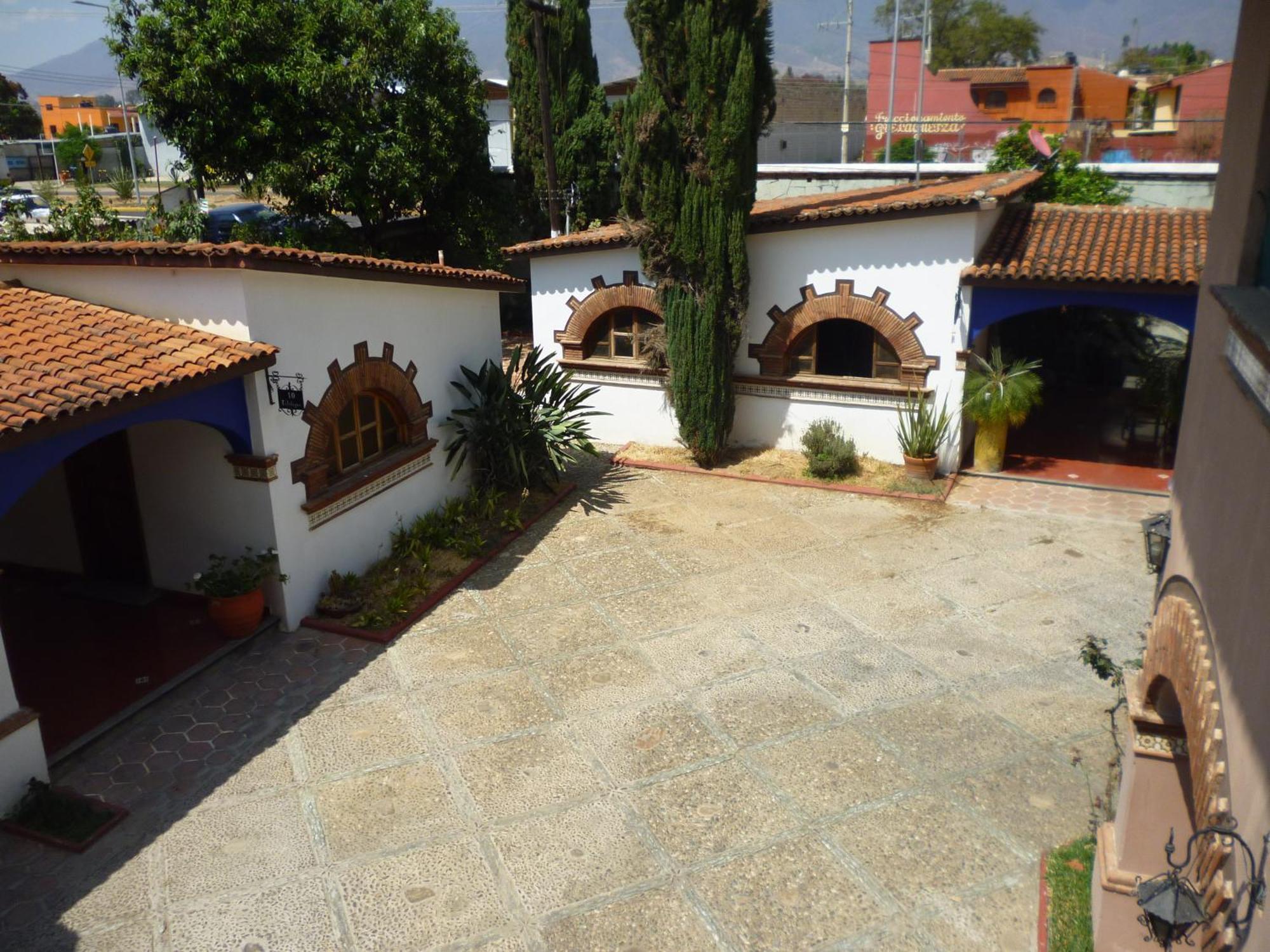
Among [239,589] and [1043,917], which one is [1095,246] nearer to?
[1043,917]

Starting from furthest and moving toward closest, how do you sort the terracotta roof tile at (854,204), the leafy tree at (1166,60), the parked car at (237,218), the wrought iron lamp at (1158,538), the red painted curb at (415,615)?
the leafy tree at (1166,60)
the parked car at (237,218)
the terracotta roof tile at (854,204)
the red painted curb at (415,615)
the wrought iron lamp at (1158,538)

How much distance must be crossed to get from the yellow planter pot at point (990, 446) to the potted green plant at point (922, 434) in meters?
0.54

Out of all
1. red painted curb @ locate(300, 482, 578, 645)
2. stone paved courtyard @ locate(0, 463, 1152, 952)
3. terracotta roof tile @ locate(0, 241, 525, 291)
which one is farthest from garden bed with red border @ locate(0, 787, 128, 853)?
terracotta roof tile @ locate(0, 241, 525, 291)

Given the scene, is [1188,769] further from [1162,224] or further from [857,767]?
[1162,224]

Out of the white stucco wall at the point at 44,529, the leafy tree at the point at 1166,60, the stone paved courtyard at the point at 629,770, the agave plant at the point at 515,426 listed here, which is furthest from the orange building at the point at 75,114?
the leafy tree at the point at 1166,60

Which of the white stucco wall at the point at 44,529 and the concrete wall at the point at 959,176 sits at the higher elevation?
the concrete wall at the point at 959,176

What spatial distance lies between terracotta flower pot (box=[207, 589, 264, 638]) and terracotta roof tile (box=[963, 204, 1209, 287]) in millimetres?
9700

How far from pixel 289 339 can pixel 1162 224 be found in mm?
12320

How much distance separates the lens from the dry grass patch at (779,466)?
45.3 feet

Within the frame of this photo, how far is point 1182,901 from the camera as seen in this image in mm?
4027

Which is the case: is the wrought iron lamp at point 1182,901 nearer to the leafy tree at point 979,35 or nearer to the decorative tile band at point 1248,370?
the decorative tile band at point 1248,370

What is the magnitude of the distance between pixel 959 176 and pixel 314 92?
13809 millimetres

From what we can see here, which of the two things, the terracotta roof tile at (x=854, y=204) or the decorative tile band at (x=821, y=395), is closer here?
the terracotta roof tile at (x=854, y=204)

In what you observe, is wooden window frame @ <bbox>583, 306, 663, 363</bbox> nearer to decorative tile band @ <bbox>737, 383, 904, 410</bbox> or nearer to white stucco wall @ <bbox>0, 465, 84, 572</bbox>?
decorative tile band @ <bbox>737, 383, 904, 410</bbox>
